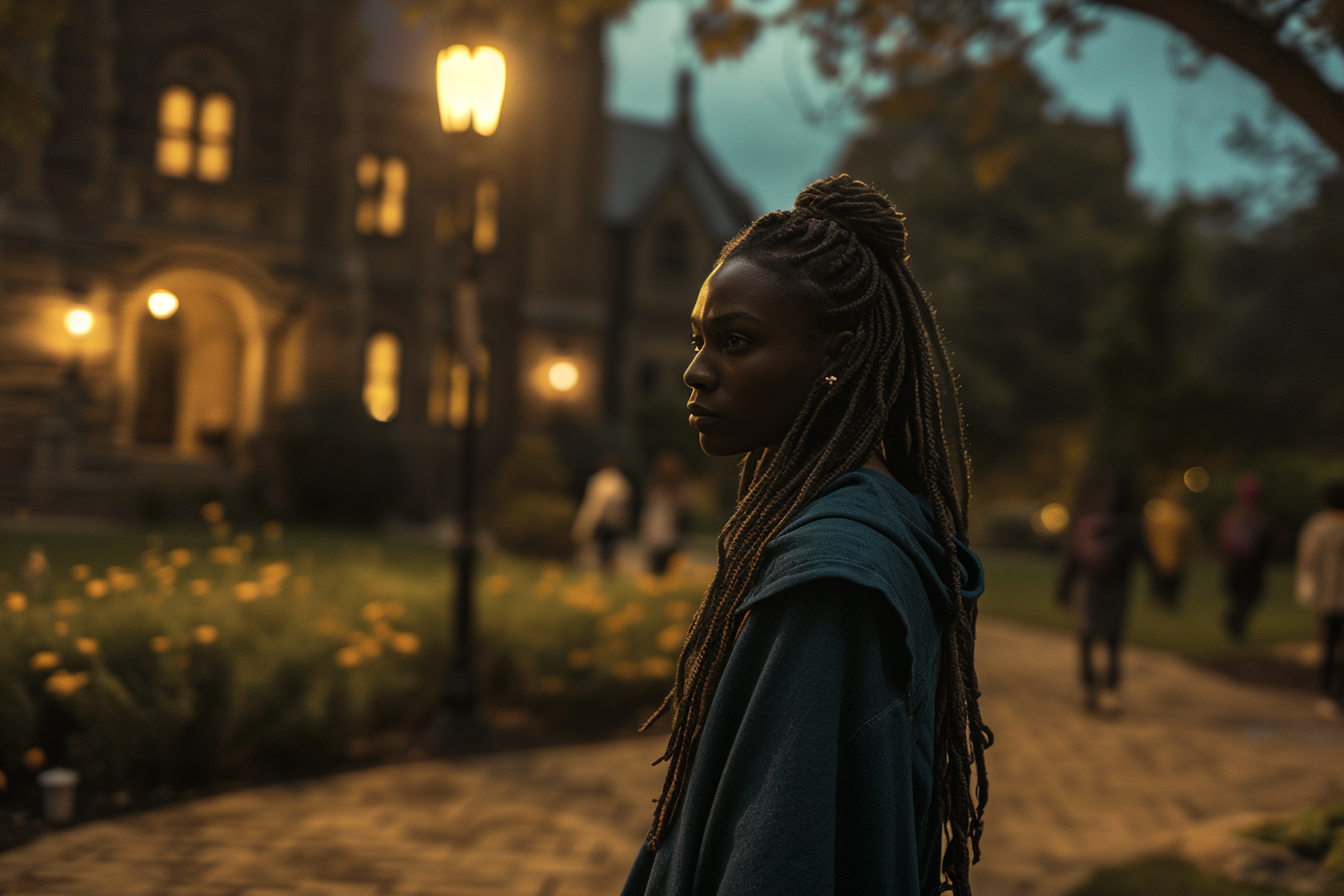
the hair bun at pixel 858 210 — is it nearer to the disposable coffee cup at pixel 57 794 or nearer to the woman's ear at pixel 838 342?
the woman's ear at pixel 838 342

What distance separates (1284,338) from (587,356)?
53.4ft

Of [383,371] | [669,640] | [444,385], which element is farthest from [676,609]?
[383,371]

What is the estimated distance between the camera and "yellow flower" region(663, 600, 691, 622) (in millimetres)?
8461

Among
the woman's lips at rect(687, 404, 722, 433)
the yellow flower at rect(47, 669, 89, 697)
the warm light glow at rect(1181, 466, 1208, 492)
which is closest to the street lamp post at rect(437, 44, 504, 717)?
the yellow flower at rect(47, 669, 89, 697)

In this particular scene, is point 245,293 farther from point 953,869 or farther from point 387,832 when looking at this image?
point 953,869

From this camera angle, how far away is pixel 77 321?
37.0 ft

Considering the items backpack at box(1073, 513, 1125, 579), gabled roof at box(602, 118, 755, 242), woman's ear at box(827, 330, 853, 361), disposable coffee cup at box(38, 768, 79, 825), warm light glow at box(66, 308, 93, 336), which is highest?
gabled roof at box(602, 118, 755, 242)

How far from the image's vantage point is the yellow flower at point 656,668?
25.5 ft

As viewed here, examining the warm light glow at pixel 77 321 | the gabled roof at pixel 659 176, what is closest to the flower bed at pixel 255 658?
the warm light glow at pixel 77 321

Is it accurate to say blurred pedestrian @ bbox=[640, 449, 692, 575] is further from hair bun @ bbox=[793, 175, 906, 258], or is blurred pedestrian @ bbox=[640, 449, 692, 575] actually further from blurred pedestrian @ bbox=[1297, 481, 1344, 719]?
hair bun @ bbox=[793, 175, 906, 258]

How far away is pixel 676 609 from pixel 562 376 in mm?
18527

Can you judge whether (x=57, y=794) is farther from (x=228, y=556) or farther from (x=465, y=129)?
(x=465, y=129)

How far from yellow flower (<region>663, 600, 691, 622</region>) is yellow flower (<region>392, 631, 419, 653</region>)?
214cm

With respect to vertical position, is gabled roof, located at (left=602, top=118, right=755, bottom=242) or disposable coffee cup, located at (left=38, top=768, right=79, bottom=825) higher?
gabled roof, located at (left=602, top=118, right=755, bottom=242)
